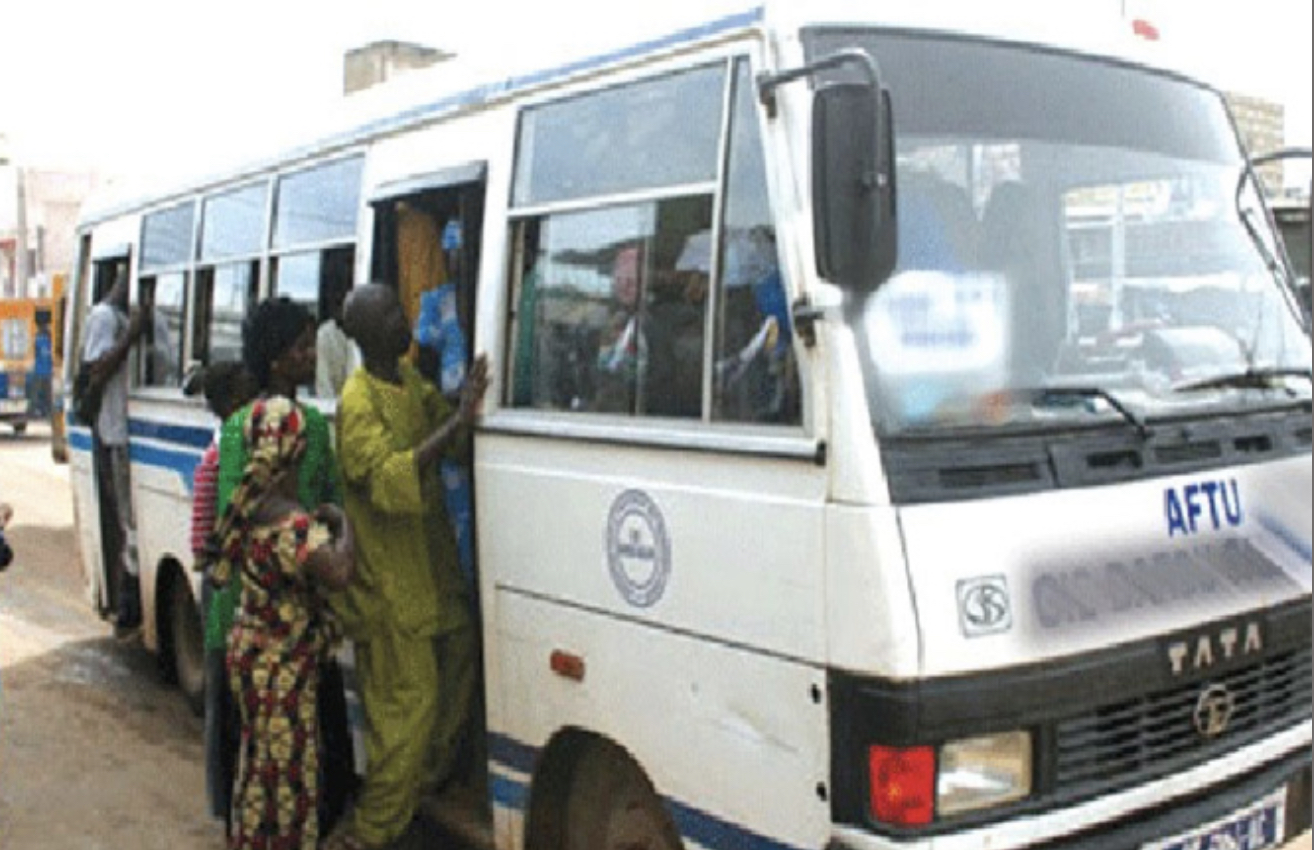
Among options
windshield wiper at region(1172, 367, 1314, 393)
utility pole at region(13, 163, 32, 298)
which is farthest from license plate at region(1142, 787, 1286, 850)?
utility pole at region(13, 163, 32, 298)

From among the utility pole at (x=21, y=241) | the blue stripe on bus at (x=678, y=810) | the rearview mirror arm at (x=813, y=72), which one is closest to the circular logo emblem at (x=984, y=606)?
the blue stripe on bus at (x=678, y=810)

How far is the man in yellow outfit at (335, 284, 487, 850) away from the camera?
156 inches

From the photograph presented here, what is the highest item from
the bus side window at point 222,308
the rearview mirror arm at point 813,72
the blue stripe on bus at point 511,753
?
the rearview mirror arm at point 813,72

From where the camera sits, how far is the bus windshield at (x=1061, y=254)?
9.56 ft

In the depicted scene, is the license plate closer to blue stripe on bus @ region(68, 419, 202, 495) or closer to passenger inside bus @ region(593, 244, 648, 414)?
passenger inside bus @ region(593, 244, 648, 414)

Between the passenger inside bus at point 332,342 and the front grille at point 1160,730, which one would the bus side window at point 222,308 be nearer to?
the passenger inside bus at point 332,342

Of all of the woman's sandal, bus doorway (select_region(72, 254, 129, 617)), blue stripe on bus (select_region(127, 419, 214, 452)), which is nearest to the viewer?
the woman's sandal

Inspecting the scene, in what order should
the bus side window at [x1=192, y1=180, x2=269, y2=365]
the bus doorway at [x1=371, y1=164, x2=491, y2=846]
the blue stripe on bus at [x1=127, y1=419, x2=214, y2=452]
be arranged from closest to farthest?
the bus doorway at [x1=371, y1=164, x2=491, y2=846] < the bus side window at [x1=192, y1=180, x2=269, y2=365] < the blue stripe on bus at [x1=127, y1=419, x2=214, y2=452]

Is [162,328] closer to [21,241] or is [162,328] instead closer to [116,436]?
[116,436]

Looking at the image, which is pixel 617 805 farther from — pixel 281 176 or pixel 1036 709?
pixel 281 176

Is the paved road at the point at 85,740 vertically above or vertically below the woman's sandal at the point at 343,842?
below

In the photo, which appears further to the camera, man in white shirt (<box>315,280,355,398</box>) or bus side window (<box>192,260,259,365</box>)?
bus side window (<box>192,260,259,365</box>)

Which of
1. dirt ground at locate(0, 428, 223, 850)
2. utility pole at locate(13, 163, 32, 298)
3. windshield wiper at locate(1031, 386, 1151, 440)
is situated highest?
utility pole at locate(13, 163, 32, 298)

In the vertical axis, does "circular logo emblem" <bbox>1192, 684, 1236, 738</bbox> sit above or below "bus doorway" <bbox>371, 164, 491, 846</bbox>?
below
